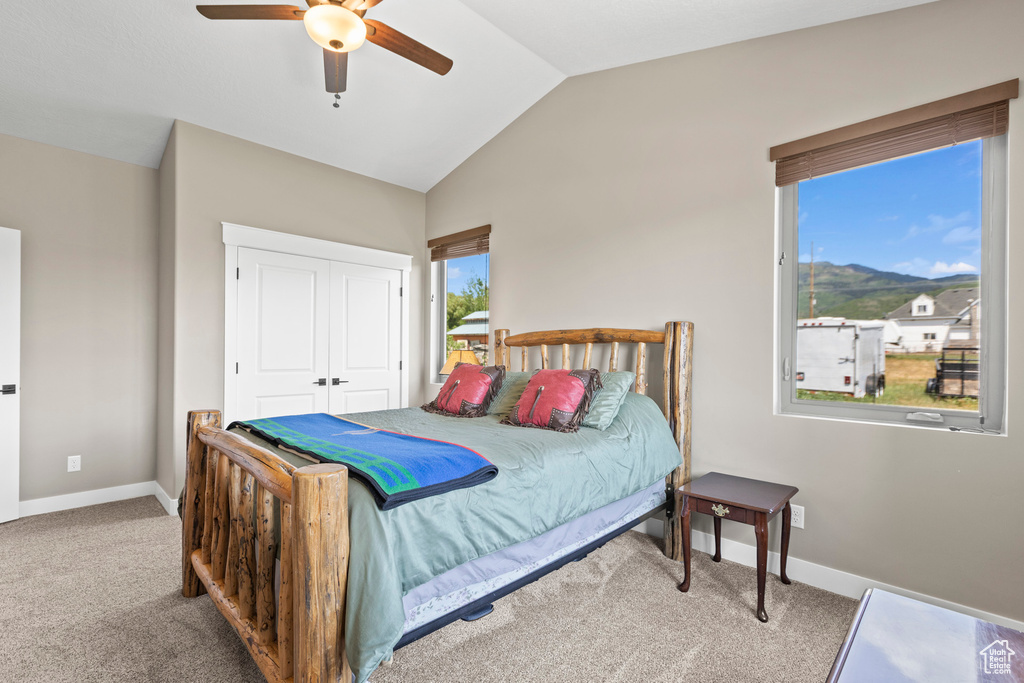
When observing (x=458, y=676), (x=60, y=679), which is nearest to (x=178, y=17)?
(x=60, y=679)

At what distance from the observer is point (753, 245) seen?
8.71ft

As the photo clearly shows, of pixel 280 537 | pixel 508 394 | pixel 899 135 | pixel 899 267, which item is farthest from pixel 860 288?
pixel 280 537

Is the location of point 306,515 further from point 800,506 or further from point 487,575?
point 800,506

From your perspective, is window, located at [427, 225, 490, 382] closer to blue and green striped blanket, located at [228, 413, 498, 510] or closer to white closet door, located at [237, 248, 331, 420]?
white closet door, located at [237, 248, 331, 420]

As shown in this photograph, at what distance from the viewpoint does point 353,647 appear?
4.09 ft

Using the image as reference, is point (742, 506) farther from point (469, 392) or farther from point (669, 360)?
point (469, 392)

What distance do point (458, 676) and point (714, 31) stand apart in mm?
3256

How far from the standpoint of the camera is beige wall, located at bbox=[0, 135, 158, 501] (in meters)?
3.45

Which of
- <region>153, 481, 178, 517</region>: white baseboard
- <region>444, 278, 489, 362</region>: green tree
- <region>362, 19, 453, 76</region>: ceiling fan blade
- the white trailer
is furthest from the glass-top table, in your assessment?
<region>153, 481, 178, 517</region>: white baseboard

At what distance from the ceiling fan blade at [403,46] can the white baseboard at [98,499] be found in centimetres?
327

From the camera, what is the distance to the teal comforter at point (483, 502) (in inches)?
50.0

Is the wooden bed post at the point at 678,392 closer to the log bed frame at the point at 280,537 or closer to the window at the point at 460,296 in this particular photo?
the log bed frame at the point at 280,537

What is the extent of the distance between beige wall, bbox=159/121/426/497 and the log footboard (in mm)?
1408

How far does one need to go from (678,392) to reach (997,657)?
5.98ft
